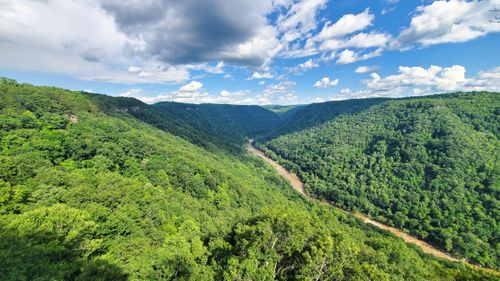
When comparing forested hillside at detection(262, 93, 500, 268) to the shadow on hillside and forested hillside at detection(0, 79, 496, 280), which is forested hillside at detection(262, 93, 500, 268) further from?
the shadow on hillside

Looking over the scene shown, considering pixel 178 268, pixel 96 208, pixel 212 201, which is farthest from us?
pixel 212 201

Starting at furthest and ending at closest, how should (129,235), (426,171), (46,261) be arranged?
1. (426,171)
2. (129,235)
3. (46,261)

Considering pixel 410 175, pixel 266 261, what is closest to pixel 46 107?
pixel 266 261

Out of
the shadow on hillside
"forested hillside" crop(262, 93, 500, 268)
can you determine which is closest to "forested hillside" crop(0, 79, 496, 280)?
the shadow on hillside

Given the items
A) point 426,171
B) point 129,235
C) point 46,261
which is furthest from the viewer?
point 426,171

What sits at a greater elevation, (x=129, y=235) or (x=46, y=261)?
(x=46, y=261)

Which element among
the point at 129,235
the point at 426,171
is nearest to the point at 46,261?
the point at 129,235

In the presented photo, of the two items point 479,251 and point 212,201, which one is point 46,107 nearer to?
point 212,201

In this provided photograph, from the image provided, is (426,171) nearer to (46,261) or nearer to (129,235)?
(129,235)
